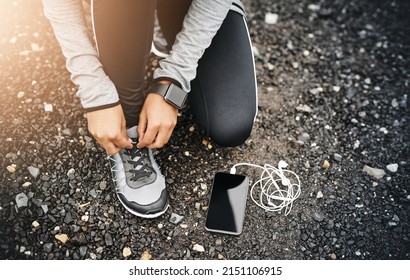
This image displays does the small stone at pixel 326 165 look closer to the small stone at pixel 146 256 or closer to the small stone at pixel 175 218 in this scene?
the small stone at pixel 175 218

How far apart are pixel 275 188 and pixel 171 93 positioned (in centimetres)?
72

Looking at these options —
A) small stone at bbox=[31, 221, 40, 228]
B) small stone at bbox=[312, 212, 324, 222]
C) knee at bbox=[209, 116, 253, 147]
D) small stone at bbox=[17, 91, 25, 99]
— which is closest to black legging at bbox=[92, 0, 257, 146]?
knee at bbox=[209, 116, 253, 147]

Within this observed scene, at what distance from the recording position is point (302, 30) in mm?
2537

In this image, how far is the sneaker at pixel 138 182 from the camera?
5.84ft

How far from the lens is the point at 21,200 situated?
180cm

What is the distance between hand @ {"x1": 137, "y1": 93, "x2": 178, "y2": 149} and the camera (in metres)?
1.55

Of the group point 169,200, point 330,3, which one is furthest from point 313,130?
point 330,3

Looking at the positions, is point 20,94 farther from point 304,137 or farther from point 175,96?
point 304,137

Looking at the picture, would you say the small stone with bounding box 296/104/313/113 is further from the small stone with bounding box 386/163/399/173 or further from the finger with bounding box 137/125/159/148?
the finger with bounding box 137/125/159/148

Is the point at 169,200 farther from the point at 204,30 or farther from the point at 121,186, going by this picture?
the point at 204,30

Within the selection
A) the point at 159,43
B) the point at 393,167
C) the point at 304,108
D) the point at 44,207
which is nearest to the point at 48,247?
the point at 44,207

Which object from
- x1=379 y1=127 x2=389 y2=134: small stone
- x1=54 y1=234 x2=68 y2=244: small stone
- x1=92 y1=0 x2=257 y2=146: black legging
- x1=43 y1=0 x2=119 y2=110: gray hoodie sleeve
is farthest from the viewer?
x1=379 y1=127 x2=389 y2=134: small stone

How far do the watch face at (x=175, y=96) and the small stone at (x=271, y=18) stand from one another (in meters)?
1.19
